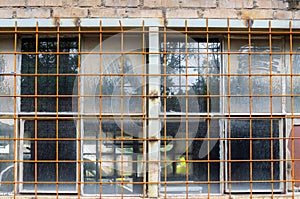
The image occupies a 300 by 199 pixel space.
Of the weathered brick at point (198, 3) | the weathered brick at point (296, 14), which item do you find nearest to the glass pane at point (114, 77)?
the weathered brick at point (198, 3)

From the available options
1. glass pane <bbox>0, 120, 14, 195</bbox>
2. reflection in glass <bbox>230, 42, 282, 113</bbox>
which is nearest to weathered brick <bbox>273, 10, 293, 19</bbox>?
reflection in glass <bbox>230, 42, 282, 113</bbox>

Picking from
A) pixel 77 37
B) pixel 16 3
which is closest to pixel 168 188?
pixel 77 37

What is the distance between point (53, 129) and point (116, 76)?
70cm

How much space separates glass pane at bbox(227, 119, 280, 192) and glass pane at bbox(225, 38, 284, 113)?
132 mm

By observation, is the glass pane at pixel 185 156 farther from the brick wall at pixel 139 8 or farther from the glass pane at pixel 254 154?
the brick wall at pixel 139 8

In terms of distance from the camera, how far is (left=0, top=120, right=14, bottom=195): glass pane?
3.60 metres

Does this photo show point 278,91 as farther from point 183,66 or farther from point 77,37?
point 77,37

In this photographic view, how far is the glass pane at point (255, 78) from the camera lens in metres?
3.67

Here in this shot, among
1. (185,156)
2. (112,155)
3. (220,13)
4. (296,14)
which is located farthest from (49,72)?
(296,14)

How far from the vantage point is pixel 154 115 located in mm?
3576

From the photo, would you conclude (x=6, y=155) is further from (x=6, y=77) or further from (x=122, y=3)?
(x=122, y=3)

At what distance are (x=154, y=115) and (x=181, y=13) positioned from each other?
Result: 35.1 inches

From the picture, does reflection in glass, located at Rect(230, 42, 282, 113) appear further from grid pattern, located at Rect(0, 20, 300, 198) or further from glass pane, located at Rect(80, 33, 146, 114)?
glass pane, located at Rect(80, 33, 146, 114)

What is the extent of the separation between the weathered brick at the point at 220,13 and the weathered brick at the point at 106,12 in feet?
2.33
